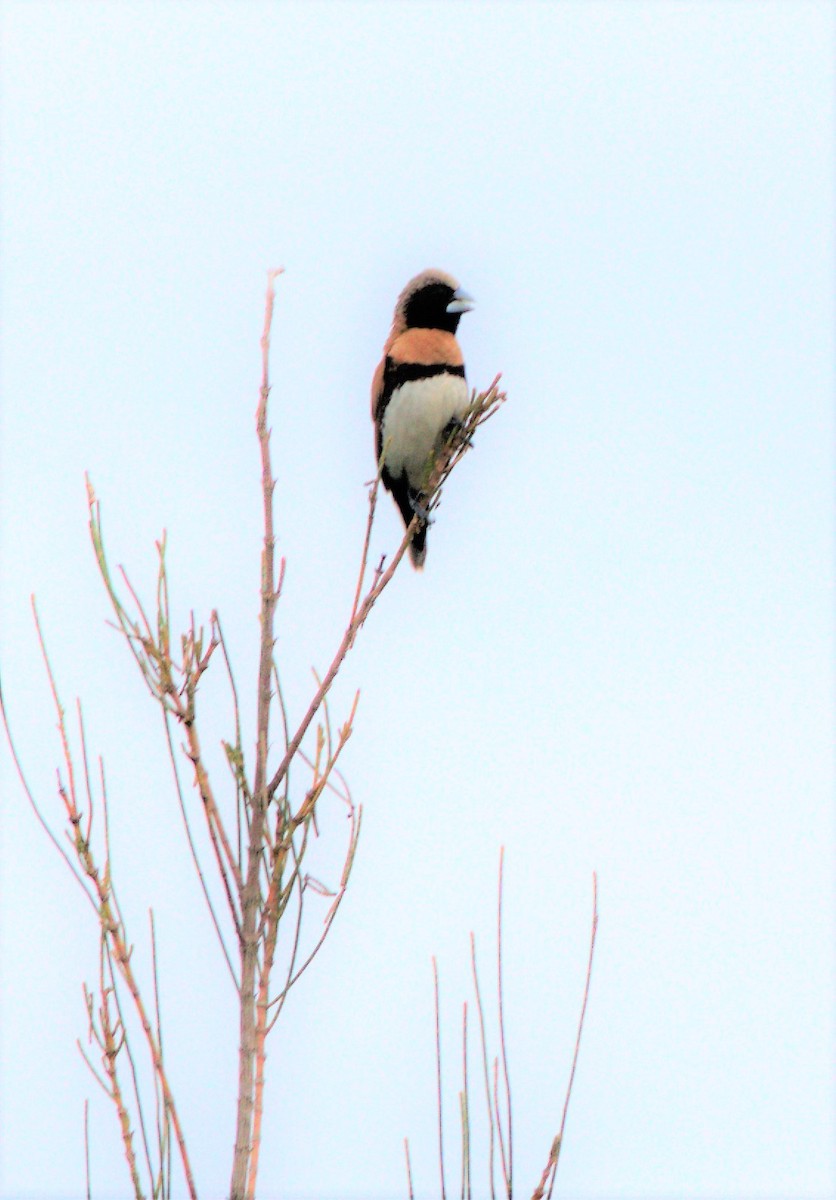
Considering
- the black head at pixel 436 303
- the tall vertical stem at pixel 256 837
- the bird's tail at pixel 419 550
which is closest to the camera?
the tall vertical stem at pixel 256 837

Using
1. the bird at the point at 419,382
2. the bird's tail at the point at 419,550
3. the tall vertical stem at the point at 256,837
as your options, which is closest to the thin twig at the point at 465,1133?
the tall vertical stem at the point at 256,837

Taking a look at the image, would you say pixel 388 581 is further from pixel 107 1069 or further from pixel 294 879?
pixel 107 1069

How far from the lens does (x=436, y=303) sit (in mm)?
8523

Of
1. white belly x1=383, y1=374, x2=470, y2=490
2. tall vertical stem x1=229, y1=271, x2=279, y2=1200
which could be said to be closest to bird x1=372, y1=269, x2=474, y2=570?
white belly x1=383, y1=374, x2=470, y2=490

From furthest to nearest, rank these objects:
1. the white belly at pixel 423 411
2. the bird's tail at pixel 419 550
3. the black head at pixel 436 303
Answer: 1. the bird's tail at pixel 419 550
2. the black head at pixel 436 303
3. the white belly at pixel 423 411

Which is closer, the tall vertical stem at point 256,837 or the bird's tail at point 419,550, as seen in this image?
the tall vertical stem at point 256,837

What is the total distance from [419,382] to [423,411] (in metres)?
0.20

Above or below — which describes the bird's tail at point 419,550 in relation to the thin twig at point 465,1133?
above

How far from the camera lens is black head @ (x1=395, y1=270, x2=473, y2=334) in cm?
848

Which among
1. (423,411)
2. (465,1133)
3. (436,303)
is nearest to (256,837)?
(465,1133)

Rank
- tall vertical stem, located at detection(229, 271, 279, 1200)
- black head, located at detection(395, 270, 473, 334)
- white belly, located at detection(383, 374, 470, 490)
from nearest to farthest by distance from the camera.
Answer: tall vertical stem, located at detection(229, 271, 279, 1200)
white belly, located at detection(383, 374, 470, 490)
black head, located at detection(395, 270, 473, 334)

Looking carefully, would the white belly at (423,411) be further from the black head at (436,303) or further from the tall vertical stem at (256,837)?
the tall vertical stem at (256,837)

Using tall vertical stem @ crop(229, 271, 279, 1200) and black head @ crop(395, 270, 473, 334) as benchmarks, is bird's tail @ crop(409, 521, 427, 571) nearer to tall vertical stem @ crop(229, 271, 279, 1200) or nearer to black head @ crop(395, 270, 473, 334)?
black head @ crop(395, 270, 473, 334)

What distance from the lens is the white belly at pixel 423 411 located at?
308 inches
